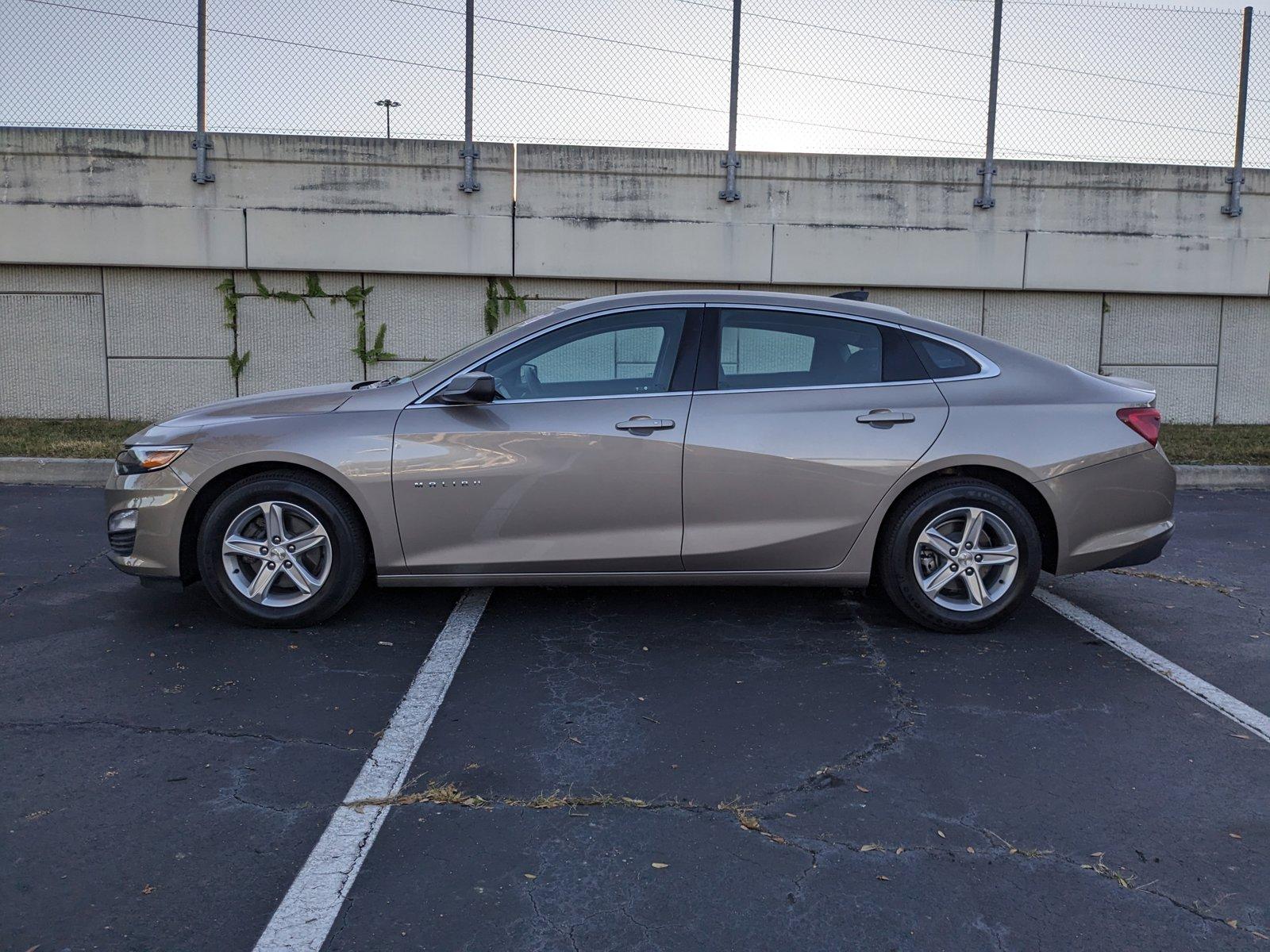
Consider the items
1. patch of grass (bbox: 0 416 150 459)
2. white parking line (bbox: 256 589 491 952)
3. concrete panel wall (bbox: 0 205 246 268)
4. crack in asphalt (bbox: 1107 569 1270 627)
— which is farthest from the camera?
concrete panel wall (bbox: 0 205 246 268)

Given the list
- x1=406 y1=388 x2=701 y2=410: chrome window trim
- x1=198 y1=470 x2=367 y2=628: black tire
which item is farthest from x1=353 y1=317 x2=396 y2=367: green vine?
x1=406 y1=388 x2=701 y2=410: chrome window trim

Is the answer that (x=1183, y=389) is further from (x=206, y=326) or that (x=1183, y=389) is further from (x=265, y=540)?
(x=265, y=540)

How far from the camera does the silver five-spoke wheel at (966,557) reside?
16.5 ft

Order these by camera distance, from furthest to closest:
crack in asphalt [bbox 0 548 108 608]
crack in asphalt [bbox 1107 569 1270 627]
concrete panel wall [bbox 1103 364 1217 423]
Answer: concrete panel wall [bbox 1103 364 1217 423] → crack in asphalt [bbox 1107 569 1270 627] → crack in asphalt [bbox 0 548 108 608]

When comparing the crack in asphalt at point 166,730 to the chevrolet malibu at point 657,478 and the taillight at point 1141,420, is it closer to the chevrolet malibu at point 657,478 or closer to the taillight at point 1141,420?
the chevrolet malibu at point 657,478

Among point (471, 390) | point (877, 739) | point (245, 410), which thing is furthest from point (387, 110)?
point (877, 739)

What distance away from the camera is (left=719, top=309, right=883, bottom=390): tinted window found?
16.8ft

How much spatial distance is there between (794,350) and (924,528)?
101 centimetres

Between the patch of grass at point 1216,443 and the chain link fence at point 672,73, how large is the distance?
301 centimetres

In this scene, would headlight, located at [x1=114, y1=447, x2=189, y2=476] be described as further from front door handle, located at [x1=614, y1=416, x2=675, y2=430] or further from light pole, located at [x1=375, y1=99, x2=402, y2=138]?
light pole, located at [x1=375, y1=99, x2=402, y2=138]

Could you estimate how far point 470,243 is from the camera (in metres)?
11.9

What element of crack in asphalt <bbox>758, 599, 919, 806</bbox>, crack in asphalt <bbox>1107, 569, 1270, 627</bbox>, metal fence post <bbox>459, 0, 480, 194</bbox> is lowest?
crack in asphalt <bbox>758, 599, 919, 806</bbox>

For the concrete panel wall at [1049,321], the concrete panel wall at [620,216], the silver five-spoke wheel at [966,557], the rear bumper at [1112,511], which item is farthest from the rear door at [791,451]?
the concrete panel wall at [1049,321]

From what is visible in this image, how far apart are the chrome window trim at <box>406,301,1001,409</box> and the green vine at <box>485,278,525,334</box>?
708 cm
